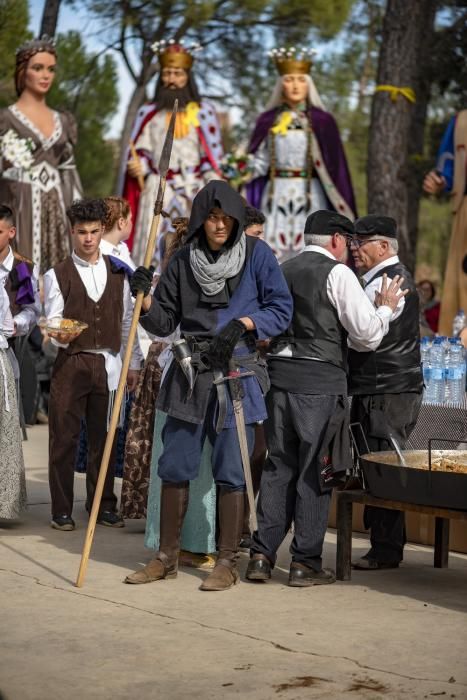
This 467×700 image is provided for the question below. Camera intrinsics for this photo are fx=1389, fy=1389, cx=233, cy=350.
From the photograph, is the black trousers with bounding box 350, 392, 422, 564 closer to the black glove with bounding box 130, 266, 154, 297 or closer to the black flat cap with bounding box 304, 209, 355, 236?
the black flat cap with bounding box 304, 209, 355, 236

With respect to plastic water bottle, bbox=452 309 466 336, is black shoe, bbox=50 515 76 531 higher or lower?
lower

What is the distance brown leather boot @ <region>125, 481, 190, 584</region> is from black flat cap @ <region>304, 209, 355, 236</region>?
1308 mm

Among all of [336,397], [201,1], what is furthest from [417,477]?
[201,1]

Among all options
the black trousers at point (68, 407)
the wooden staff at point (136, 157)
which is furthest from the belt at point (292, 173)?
the black trousers at point (68, 407)

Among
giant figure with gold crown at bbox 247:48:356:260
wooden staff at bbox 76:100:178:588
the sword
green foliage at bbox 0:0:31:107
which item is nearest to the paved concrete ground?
wooden staff at bbox 76:100:178:588

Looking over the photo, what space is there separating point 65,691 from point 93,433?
3269mm

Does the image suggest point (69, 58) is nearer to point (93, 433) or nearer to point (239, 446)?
point (93, 433)

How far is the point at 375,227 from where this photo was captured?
680 centimetres

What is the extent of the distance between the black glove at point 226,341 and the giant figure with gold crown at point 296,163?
7175 mm

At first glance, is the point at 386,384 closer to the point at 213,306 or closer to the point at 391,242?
the point at 391,242

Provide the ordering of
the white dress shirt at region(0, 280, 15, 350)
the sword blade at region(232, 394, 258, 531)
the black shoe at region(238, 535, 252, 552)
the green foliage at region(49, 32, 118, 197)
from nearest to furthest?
the sword blade at region(232, 394, 258, 531) < the black shoe at region(238, 535, 252, 552) < the white dress shirt at region(0, 280, 15, 350) < the green foliage at region(49, 32, 118, 197)

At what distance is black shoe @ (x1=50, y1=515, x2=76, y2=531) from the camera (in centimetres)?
749

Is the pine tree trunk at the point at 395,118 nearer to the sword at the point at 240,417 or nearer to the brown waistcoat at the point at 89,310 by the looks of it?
the brown waistcoat at the point at 89,310

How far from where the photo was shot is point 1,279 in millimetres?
7473
